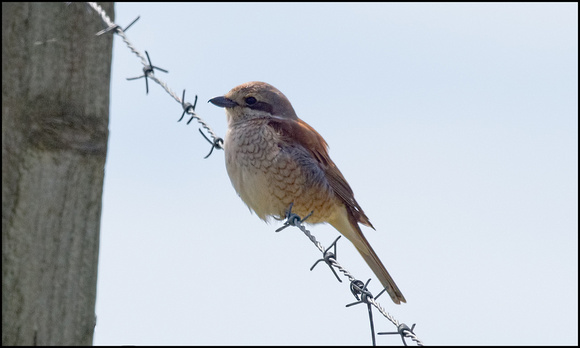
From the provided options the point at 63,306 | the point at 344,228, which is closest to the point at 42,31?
the point at 63,306

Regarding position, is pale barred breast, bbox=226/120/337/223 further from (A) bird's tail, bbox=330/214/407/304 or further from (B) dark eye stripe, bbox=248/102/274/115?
(A) bird's tail, bbox=330/214/407/304

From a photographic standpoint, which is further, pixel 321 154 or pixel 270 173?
pixel 321 154

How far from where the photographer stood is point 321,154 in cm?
493

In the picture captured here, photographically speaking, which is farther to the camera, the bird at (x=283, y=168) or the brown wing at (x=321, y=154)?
the brown wing at (x=321, y=154)

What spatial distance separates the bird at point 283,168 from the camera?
4512 mm

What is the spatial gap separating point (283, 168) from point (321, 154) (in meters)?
0.47

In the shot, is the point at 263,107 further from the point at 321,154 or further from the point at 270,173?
the point at 270,173

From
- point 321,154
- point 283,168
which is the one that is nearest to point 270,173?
point 283,168

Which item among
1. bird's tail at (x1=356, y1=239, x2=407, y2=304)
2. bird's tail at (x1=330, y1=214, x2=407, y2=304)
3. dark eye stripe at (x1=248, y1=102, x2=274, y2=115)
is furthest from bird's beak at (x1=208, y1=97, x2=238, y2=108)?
bird's tail at (x1=356, y1=239, x2=407, y2=304)

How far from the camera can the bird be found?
178 inches

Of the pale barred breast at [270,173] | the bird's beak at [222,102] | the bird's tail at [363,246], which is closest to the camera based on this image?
the pale barred breast at [270,173]

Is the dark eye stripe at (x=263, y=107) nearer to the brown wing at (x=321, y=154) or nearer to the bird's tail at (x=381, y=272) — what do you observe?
the brown wing at (x=321, y=154)

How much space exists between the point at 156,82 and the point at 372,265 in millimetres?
2254

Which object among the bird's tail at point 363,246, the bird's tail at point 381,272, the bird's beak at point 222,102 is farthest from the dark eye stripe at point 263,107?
the bird's tail at point 381,272
